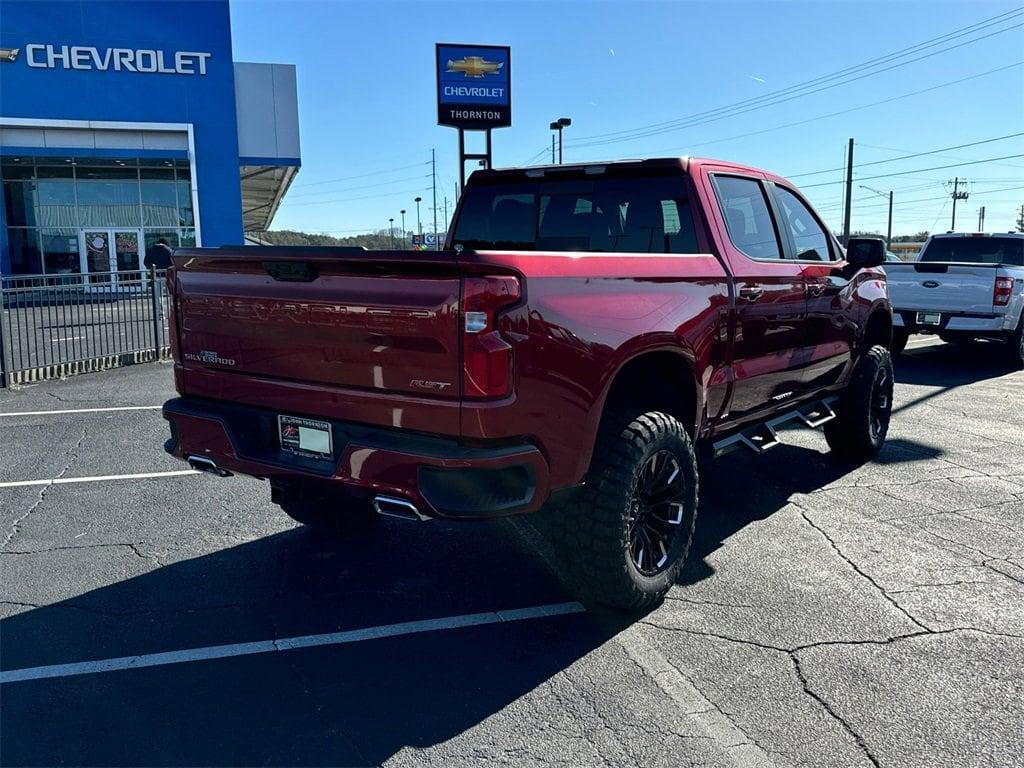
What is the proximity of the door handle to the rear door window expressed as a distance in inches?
9.0

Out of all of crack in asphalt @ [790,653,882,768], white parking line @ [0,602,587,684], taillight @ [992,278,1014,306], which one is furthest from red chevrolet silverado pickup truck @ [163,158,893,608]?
taillight @ [992,278,1014,306]

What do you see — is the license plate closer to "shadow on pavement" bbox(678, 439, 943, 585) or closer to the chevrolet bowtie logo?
"shadow on pavement" bbox(678, 439, 943, 585)

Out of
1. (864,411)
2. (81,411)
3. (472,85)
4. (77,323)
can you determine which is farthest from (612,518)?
(472,85)

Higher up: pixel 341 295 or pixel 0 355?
pixel 341 295

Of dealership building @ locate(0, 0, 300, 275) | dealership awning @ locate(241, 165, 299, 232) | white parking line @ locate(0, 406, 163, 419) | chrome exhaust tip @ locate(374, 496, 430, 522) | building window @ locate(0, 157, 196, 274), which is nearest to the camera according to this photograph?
chrome exhaust tip @ locate(374, 496, 430, 522)

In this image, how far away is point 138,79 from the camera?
2438cm

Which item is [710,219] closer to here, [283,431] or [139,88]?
[283,431]

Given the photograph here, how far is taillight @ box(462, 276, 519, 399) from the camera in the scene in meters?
2.99

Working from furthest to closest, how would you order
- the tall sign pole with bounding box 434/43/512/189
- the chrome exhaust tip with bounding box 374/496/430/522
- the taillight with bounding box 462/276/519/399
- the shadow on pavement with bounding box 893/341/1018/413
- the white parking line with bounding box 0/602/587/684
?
the tall sign pole with bounding box 434/43/512/189 → the shadow on pavement with bounding box 893/341/1018/413 → the white parking line with bounding box 0/602/587/684 → the chrome exhaust tip with bounding box 374/496/430/522 → the taillight with bounding box 462/276/519/399

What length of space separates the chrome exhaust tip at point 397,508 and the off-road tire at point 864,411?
4215mm

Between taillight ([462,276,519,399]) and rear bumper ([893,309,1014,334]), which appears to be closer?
taillight ([462,276,519,399])

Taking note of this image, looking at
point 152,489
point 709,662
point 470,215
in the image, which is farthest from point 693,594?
point 152,489

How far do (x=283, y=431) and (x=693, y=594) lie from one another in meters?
2.09

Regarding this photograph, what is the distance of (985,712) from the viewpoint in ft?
9.75
